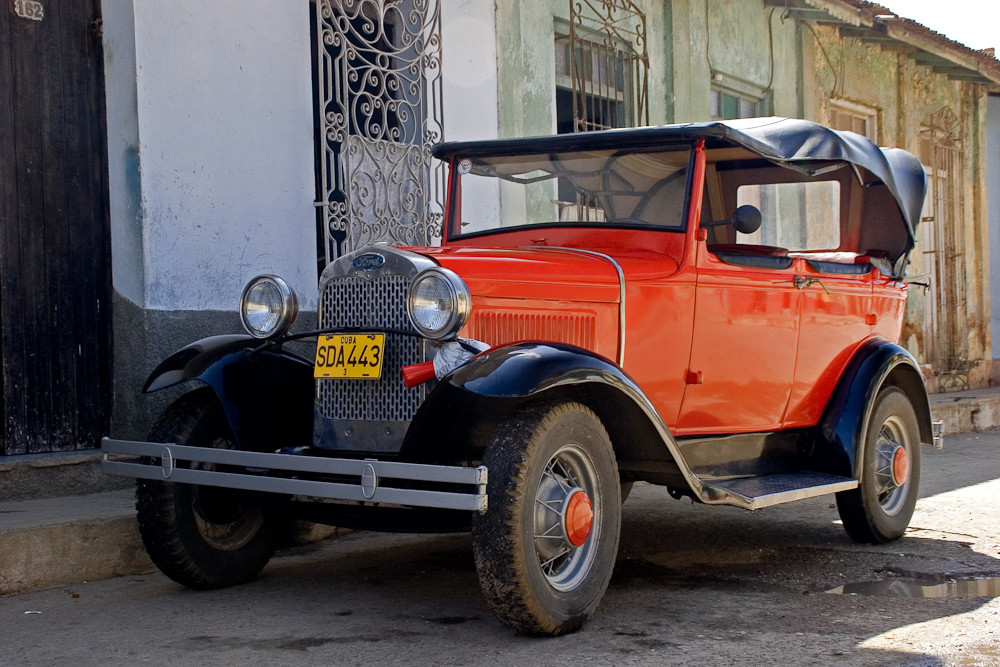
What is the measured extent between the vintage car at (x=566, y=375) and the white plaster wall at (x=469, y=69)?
270cm

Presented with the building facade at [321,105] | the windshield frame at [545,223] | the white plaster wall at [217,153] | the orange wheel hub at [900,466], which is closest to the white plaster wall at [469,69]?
the building facade at [321,105]

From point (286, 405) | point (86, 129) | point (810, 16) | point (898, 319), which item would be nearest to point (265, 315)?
point (286, 405)

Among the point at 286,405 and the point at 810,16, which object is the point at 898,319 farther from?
the point at 810,16

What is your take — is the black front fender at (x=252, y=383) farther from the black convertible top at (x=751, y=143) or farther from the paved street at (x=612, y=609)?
the black convertible top at (x=751, y=143)

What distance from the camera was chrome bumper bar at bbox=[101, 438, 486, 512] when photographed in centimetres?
339

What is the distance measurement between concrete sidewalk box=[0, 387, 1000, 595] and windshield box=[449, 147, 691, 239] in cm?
198

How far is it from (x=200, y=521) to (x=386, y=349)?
40.9 inches

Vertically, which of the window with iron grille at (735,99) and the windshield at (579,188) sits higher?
the window with iron grille at (735,99)

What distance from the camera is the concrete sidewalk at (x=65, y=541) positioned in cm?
449

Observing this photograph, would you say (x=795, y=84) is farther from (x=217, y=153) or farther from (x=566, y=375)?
(x=566, y=375)

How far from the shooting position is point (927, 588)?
14.5ft

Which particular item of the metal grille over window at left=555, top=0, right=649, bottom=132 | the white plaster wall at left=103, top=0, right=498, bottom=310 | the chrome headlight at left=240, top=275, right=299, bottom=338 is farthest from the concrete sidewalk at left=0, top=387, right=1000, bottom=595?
the metal grille over window at left=555, top=0, right=649, bottom=132

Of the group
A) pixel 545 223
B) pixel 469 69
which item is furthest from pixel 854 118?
pixel 545 223

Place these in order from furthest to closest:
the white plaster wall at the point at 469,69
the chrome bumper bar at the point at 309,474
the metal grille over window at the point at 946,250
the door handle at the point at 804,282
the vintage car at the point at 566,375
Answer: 1. the metal grille over window at the point at 946,250
2. the white plaster wall at the point at 469,69
3. the door handle at the point at 804,282
4. the vintage car at the point at 566,375
5. the chrome bumper bar at the point at 309,474
